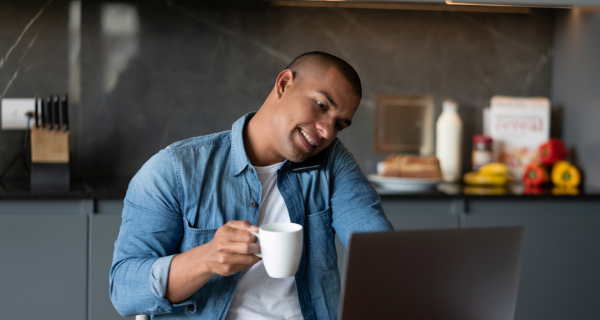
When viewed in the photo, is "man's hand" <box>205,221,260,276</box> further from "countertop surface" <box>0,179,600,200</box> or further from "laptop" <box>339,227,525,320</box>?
"countertop surface" <box>0,179,600,200</box>

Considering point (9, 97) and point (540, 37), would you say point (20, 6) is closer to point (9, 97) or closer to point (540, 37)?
point (9, 97)

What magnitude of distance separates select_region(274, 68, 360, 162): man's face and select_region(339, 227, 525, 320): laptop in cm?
40

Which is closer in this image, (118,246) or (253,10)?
(118,246)

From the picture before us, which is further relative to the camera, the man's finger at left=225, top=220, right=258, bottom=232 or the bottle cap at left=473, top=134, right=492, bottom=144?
the bottle cap at left=473, top=134, right=492, bottom=144

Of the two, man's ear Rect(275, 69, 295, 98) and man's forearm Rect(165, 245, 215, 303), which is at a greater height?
man's ear Rect(275, 69, 295, 98)

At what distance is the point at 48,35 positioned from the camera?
228 cm

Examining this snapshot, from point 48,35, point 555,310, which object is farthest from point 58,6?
point 555,310

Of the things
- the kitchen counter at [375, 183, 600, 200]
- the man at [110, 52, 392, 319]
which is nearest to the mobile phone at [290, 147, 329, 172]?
the man at [110, 52, 392, 319]

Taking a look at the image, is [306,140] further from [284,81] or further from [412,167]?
[412,167]

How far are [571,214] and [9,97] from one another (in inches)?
89.7

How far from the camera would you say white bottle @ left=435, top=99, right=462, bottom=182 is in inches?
96.3

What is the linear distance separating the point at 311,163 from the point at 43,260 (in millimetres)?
1144

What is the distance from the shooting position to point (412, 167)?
224 centimetres

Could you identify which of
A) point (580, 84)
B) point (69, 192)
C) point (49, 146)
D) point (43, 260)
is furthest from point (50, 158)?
point (580, 84)
